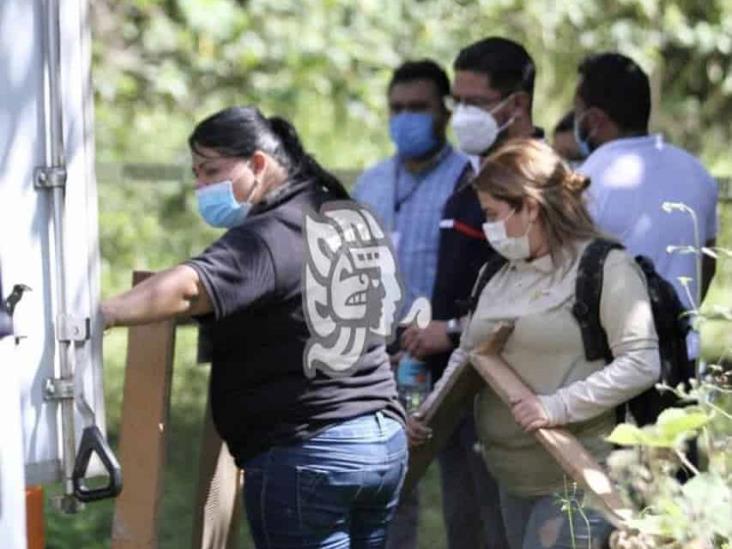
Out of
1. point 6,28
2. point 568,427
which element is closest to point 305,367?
point 568,427

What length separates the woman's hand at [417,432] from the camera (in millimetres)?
5586

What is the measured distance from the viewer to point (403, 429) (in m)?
5.07

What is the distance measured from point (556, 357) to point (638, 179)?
892 millimetres

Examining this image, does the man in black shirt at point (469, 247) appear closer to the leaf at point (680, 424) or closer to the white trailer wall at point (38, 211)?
the white trailer wall at point (38, 211)

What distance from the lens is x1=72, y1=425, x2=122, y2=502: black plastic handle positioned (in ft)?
13.4

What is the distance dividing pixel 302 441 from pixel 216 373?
30 centimetres

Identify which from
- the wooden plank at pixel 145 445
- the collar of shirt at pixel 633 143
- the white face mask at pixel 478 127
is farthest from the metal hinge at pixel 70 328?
the white face mask at pixel 478 127

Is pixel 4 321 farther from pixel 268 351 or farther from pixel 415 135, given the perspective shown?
pixel 415 135

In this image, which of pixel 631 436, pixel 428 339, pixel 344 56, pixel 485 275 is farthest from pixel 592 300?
pixel 344 56

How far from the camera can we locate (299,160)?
16.7 ft

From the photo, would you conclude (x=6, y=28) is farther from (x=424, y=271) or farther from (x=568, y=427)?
(x=424, y=271)

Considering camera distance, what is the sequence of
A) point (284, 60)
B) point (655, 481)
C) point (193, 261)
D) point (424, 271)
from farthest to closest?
point (284, 60)
point (424, 271)
point (193, 261)
point (655, 481)

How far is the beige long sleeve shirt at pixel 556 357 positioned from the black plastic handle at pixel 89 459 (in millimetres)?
1404

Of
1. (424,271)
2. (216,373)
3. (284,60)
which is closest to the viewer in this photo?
(216,373)
